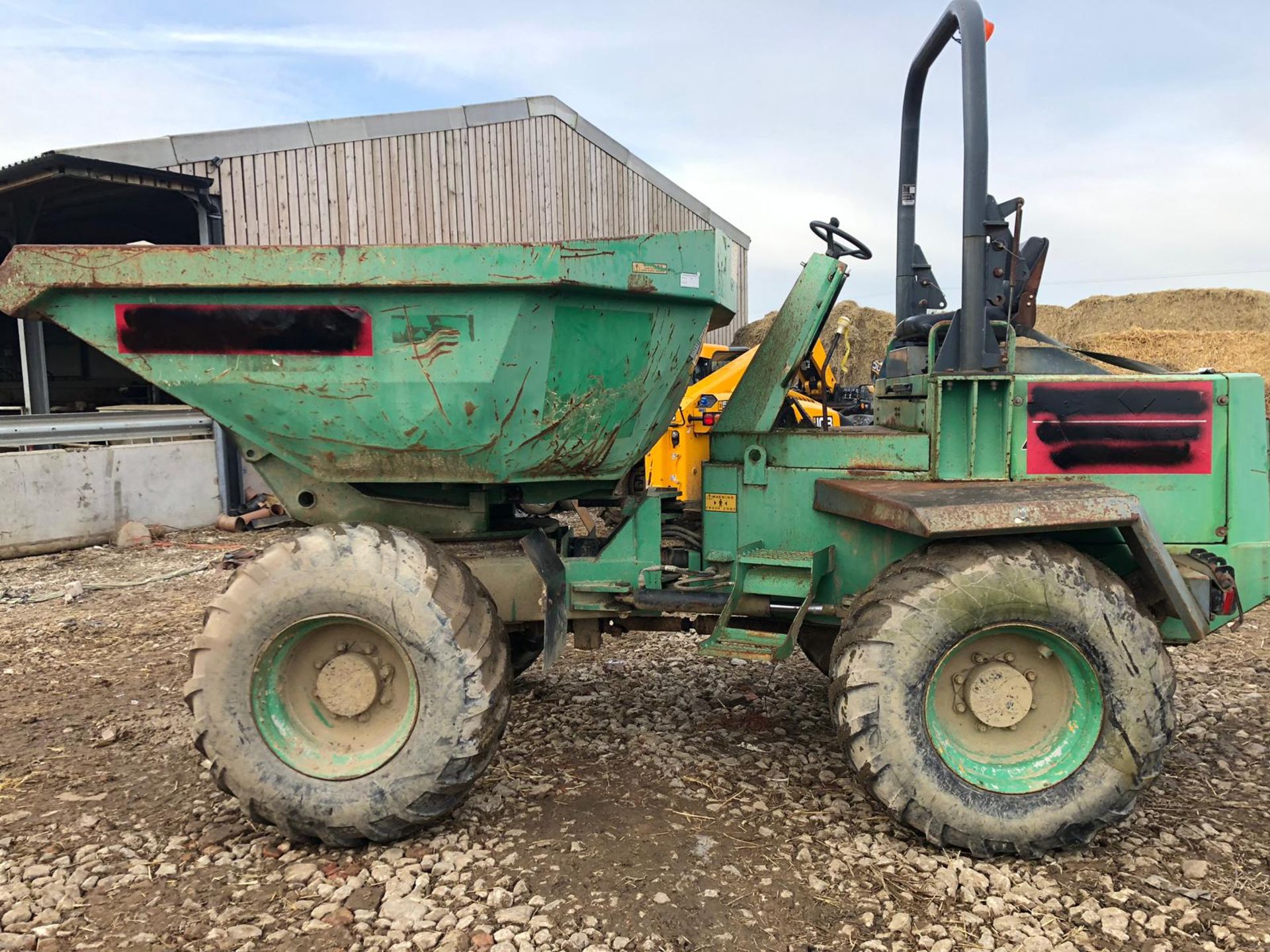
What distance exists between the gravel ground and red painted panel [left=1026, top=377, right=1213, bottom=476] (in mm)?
1326

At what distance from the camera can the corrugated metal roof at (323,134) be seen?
33.1 feet

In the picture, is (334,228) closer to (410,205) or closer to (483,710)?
(410,205)

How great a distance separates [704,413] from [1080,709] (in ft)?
9.99

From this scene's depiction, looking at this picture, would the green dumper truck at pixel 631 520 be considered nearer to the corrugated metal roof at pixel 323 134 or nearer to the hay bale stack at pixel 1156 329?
the hay bale stack at pixel 1156 329

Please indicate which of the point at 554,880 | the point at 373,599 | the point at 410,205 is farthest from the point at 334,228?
the point at 554,880

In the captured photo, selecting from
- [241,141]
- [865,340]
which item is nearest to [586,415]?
[241,141]

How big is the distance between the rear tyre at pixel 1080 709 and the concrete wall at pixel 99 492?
8.41 meters

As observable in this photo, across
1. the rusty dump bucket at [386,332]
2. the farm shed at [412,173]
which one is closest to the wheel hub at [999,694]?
the rusty dump bucket at [386,332]

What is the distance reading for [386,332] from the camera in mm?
3105

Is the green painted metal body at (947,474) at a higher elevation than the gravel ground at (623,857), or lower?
higher

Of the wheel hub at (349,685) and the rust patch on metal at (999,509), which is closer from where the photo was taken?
the rust patch on metal at (999,509)

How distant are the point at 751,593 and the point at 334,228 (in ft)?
32.4

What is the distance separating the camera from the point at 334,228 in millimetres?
11719

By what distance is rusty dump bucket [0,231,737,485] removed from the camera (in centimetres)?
304
